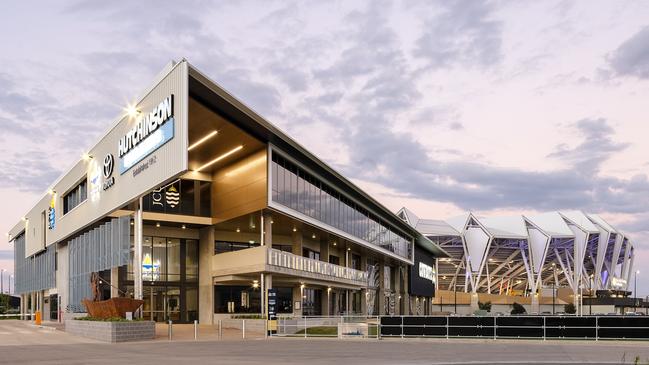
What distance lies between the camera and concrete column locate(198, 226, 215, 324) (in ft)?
172

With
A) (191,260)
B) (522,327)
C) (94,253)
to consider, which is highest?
(94,253)

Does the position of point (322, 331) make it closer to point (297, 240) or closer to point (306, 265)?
point (306, 265)

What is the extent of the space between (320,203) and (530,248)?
94.2 m

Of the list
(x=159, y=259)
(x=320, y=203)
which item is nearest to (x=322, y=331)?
(x=320, y=203)

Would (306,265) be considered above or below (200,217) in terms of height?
below

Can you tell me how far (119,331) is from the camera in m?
32.0

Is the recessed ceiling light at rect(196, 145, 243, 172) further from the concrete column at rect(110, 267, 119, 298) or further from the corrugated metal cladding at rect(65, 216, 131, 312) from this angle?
the concrete column at rect(110, 267, 119, 298)

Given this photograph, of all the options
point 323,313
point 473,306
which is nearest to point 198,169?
point 323,313

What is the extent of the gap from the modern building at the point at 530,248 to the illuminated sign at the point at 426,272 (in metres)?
18.9

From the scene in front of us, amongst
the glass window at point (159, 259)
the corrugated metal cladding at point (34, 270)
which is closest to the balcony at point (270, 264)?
the glass window at point (159, 259)

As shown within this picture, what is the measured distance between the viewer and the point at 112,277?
48344 mm

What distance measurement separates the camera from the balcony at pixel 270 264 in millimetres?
44562

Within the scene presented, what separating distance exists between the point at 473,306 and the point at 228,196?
89.6 m

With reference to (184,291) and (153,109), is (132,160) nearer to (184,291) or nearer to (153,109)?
(153,109)
